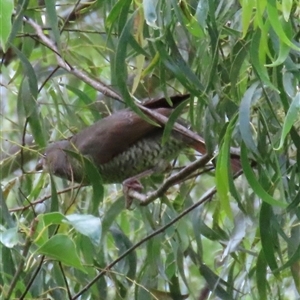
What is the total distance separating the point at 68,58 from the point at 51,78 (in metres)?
0.12

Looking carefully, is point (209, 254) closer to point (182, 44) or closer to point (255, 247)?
point (255, 247)

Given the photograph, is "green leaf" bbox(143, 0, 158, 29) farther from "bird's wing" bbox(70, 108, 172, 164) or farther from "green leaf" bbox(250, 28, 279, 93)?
"bird's wing" bbox(70, 108, 172, 164)

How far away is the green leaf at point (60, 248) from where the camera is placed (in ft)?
4.05

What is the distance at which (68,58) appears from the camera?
2162 mm

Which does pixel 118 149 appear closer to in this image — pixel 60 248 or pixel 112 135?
pixel 112 135

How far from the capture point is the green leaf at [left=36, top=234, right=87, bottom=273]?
1.23 m

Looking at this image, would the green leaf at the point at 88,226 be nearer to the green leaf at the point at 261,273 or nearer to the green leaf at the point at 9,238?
the green leaf at the point at 9,238

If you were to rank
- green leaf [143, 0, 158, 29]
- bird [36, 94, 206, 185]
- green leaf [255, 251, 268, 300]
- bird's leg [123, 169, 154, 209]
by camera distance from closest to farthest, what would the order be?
green leaf [143, 0, 158, 29] < green leaf [255, 251, 268, 300] < bird's leg [123, 169, 154, 209] < bird [36, 94, 206, 185]

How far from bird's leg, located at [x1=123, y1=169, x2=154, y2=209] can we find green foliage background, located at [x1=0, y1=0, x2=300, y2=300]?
1.1 inches

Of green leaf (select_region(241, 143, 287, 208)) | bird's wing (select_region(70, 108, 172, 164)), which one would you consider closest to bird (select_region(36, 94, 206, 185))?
bird's wing (select_region(70, 108, 172, 164))

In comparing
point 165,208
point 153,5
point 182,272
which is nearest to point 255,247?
point 165,208

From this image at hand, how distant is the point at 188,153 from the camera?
2414 mm

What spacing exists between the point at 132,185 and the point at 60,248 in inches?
40.6

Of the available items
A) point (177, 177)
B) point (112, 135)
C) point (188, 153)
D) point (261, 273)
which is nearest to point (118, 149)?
point (112, 135)
